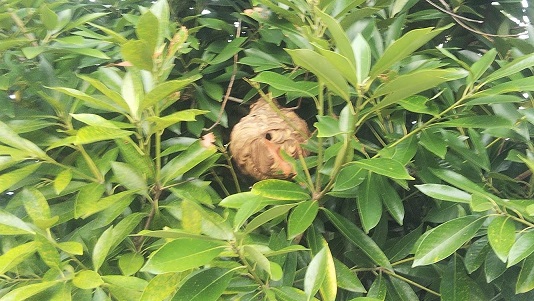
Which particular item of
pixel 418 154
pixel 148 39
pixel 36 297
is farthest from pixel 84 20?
pixel 418 154

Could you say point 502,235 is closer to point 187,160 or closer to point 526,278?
point 526,278

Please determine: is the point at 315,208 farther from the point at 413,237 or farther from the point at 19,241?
the point at 19,241

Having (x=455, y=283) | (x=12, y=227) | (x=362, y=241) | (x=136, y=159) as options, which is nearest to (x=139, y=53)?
(x=136, y=159)

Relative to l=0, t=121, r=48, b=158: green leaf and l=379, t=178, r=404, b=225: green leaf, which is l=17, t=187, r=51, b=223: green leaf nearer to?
l=0, t=121, r=48, b=158: green leaf

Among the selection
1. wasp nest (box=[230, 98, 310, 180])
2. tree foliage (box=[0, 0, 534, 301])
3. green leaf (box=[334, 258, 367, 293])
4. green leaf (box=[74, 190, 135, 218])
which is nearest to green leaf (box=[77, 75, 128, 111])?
tree foliage (box=[0, 0, 534, 301])

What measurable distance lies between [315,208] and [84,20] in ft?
1.55

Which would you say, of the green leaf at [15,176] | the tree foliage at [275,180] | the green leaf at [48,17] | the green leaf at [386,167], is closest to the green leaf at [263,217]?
the tree foliage at [275,180]

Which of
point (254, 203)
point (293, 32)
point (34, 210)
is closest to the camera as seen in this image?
point (254, 203)

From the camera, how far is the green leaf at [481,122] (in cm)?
54

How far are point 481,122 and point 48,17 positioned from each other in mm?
621

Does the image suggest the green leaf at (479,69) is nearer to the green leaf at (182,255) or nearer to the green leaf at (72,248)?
the green leaf at (182,255)

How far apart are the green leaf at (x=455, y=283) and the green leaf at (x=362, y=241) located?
0.23 ft

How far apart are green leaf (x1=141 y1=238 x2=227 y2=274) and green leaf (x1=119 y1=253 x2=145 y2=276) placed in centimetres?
16

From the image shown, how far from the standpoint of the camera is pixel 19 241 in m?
0.59
